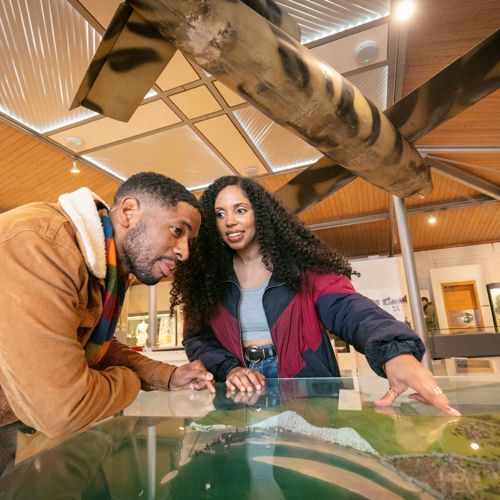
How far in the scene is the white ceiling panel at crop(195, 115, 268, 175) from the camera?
13.0 ft

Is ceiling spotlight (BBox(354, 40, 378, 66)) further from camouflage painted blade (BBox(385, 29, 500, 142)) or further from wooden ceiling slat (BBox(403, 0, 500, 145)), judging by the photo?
camouflage painted blade (BBox(385, 29, 500, 142))

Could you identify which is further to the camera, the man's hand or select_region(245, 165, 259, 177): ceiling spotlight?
select_region(245, 165, 259, 177): ceiling spotlight

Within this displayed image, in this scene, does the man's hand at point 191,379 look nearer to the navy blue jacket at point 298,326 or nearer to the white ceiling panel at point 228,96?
the navy blue jacket at point 298,326

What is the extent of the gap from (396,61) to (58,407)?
342 centimetres

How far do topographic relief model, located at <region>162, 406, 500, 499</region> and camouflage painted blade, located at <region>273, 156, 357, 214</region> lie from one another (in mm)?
1004

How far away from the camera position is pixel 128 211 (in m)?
1.29

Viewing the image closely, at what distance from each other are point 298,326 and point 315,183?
64 centimetres

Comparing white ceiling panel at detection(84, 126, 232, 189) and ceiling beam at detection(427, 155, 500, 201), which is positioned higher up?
white ceiling panel at detection(84, 126, 232, 189)

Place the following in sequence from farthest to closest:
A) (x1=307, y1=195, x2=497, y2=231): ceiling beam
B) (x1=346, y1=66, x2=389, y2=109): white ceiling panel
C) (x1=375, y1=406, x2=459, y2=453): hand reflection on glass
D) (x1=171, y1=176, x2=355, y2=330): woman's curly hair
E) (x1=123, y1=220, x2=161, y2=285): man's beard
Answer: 1. (x1=307, y1=195, x2=497, y2=231): ceiling beam
2. (x1=346, y1=66, x2=389, y2=109): white ceiling panel
3. (x1=171, y1=176, x2=355, y2=330): woman's curly hair
4. (x1=123, y1=220, x2=161, y2=285): man's beard
5. (x1=375, y1=406, x2=459, y2=453): hand reflection on glass

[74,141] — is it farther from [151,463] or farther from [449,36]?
[151,463]

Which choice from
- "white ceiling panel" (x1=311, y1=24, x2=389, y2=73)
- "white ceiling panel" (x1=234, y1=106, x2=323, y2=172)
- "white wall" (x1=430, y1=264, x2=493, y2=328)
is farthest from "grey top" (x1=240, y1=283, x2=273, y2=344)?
"white wall" (x1=430, y1=264, x2=493, y2=328)

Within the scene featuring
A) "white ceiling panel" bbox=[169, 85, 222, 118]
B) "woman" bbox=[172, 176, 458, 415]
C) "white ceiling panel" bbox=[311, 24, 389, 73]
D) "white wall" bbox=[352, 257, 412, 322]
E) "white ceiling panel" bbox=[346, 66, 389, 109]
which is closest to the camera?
"woman" bbox=[172, 176, 458, 415]

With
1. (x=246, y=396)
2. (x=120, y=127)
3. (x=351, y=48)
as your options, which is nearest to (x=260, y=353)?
(x=246, y=396)

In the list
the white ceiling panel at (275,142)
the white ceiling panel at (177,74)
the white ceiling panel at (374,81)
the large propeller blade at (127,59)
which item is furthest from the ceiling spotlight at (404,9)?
the large propeller blade at (127,59)
